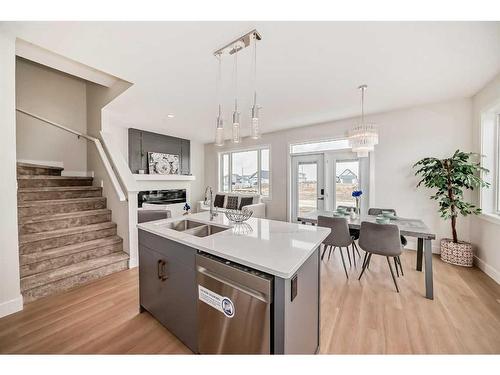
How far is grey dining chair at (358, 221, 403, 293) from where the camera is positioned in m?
2.25

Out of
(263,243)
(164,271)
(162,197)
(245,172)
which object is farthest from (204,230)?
(245,172)

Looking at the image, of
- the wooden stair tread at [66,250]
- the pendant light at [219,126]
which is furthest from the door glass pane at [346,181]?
the wooden stair tread at [66,250]

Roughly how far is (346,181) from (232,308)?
3.97 metres

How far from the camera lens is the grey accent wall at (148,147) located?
5.20 meters

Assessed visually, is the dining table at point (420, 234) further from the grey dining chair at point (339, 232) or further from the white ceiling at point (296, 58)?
the white ceiling at point (296, 58)

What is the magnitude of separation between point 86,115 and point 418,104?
20.0 feet

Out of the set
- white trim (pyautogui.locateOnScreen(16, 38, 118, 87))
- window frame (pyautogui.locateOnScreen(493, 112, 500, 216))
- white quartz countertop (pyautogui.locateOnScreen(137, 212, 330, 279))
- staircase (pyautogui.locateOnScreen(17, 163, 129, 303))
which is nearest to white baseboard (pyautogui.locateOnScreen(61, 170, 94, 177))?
staircase (pyautogui.locateOnScreen(17, 163, 129, 303))

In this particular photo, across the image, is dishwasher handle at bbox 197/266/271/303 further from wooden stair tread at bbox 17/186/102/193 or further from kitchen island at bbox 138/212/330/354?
wooden stair tread at bbox 17/186/102/193

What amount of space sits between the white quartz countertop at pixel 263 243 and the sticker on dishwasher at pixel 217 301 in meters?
0.24

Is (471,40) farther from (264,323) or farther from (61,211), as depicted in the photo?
(61,211)

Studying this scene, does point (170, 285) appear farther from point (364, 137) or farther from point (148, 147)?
point (148, 147)

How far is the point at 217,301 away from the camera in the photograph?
1199mm

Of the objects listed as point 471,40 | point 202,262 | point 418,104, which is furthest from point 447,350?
point 418,104

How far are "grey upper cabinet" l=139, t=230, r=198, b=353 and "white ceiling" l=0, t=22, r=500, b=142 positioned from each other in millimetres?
1765
